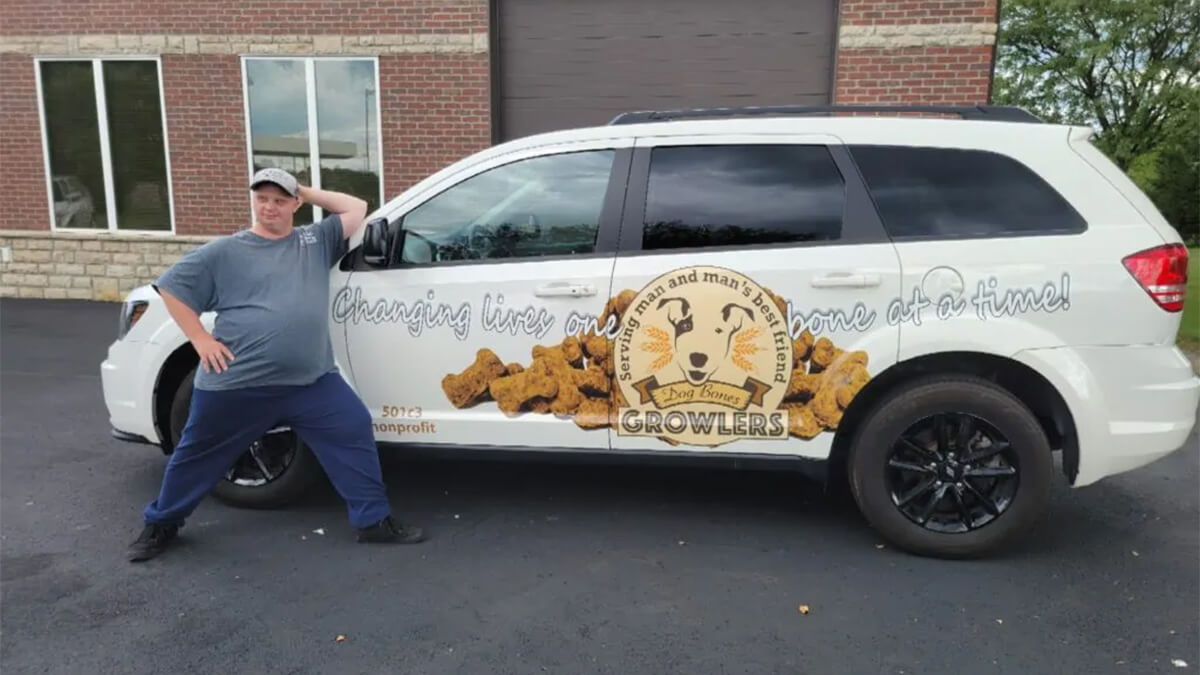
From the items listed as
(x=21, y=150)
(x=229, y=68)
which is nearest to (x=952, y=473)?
(x=229, y=68)

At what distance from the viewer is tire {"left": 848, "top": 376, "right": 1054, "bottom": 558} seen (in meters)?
3.49

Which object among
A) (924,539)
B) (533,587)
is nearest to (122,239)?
(533,587)

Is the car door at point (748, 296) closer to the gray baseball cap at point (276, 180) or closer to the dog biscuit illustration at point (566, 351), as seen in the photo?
the dog biscuit illustration at point (566, 351)

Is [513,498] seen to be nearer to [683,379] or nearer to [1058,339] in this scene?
[683,379]

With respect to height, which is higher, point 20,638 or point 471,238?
point 471,238

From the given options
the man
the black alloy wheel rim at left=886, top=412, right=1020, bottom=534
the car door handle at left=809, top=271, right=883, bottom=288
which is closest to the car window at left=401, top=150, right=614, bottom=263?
the man

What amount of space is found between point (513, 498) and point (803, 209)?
6.73ft

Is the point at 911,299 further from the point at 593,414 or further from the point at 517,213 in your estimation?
the point at 517,213

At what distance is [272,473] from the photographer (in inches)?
164

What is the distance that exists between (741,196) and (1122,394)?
175 centimetres

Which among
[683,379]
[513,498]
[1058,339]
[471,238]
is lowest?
[513,498]

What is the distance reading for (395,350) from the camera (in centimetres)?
388

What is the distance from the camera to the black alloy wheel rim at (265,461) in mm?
4133

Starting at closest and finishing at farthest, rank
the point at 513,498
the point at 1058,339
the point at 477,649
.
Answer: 1. the point at 477,649
2. the point at 1058,339
3. the point at 513,498
